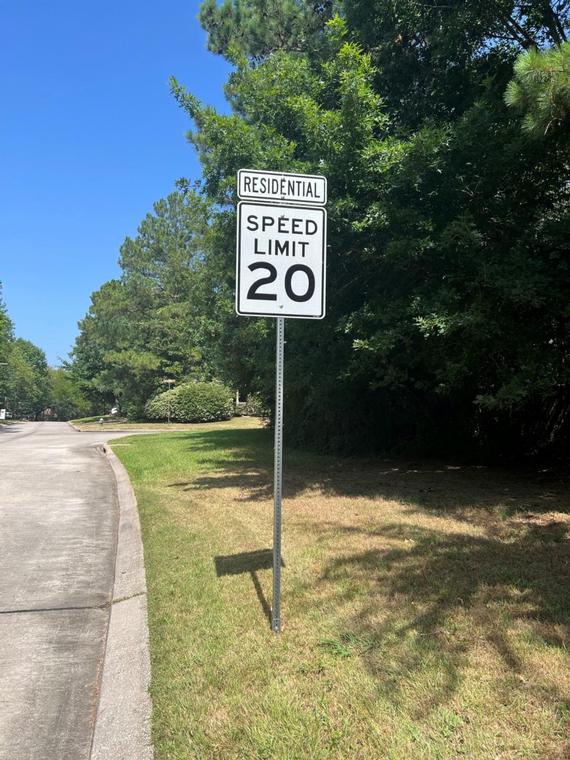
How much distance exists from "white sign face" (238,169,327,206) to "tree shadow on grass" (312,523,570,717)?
2951 millimetres

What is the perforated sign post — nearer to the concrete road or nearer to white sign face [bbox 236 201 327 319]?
white sign face [bbox 236 201 327 319]

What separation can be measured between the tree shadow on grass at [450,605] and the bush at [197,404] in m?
33.1

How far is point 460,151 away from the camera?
26.1 feet

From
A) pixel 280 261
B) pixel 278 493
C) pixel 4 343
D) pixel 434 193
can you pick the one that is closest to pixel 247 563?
pixel 278 493

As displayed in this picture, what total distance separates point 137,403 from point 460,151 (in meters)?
40.5

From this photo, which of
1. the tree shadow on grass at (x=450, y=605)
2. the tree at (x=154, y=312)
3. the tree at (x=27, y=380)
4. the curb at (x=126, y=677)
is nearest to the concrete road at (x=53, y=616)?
the curb at (x=126, y=677)

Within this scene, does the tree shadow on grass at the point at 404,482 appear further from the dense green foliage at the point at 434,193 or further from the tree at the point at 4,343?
the tree at the point at 4,343

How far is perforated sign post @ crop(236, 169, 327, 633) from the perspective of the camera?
4059mm

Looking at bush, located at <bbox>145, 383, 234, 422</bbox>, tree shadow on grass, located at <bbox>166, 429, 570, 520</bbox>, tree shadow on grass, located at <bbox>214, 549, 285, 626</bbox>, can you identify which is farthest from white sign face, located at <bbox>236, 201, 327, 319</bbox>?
bush, located at <bbox>145, 383, 234, 422</bbox>

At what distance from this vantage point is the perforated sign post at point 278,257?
4059 millimetres

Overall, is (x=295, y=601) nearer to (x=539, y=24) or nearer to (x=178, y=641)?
(x=178, y=641)

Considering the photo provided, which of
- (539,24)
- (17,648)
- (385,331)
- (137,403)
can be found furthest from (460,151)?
(137,403)

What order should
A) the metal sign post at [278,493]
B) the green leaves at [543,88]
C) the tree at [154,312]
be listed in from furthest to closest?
the tree at [154,312] → the green leaves at [543,88] → the metal sign post at [278,493]

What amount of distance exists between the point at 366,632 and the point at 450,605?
2.39 feet
